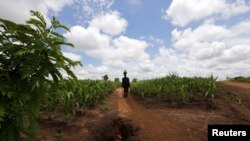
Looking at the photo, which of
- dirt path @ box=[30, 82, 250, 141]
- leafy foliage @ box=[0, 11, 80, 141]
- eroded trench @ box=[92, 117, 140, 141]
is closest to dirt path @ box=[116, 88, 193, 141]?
dirt path @ box=[30, 82, 250, 141]

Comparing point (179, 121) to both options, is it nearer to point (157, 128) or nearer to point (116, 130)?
point (157, 128)

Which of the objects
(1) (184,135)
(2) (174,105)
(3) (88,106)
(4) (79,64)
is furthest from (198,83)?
(4) (79,64)

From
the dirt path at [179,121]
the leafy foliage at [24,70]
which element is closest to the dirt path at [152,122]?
the dirt path at [179,121]

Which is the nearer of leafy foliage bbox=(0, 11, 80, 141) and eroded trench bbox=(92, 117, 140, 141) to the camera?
leafy foliage bbox=(0, 11, 80, 141)

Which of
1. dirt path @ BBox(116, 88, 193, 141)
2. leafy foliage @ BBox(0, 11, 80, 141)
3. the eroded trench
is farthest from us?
the eroded trench

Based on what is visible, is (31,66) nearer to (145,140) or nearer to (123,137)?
(145,140)

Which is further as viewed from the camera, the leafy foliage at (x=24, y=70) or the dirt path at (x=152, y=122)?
the dirt path at (x=152, y=122)

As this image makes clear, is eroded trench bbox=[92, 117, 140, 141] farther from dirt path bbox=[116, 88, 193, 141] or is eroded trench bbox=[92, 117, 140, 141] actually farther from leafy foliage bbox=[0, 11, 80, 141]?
leafy foliage bbox=[0, 11, 80, 141]

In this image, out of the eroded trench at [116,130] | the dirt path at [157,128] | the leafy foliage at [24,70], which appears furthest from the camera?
the eroded trench at [116,130]

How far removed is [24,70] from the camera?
3836 millimetres

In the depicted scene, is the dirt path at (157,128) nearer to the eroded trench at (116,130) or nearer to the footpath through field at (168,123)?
the footpath through field at (168,123)

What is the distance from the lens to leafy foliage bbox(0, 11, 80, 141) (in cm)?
380

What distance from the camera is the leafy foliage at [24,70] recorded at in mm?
3799

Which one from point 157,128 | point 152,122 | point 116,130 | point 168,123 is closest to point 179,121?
point 168,123
